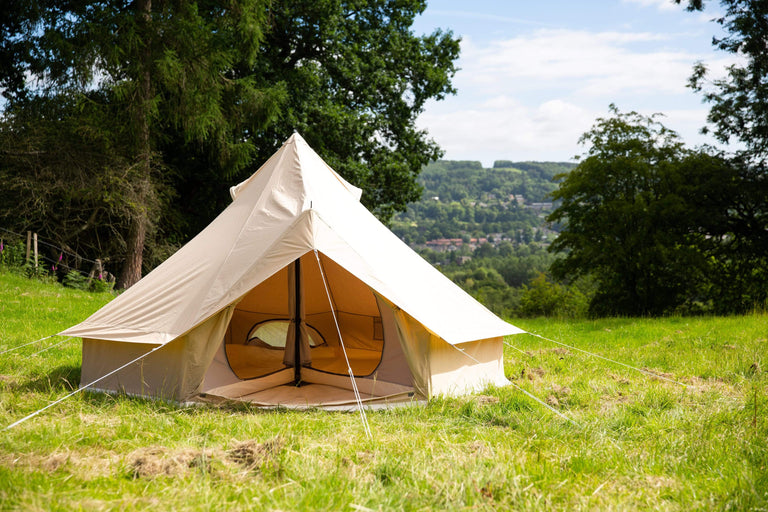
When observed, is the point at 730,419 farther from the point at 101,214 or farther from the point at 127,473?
the point at 101,214

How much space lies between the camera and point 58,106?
12.0 m

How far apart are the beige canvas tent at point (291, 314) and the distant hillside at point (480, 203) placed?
49.0 m

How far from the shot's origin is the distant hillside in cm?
6291

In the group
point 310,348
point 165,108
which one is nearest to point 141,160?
point 165,108

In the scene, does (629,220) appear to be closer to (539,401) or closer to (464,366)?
(464,366)

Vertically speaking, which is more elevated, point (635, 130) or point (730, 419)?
point (635, 130)

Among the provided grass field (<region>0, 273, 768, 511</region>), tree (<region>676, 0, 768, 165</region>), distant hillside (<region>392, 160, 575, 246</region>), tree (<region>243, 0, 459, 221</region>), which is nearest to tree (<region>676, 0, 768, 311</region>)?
tree (<region>676, 0, 768, 165</region>)

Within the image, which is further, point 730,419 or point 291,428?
point 730,419

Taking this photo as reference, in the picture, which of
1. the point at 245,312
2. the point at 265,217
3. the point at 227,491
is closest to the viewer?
the point at 227,491

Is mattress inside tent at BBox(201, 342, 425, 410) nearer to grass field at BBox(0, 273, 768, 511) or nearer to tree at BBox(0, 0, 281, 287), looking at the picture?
grass field at BBox(0, 273, 768, 511)

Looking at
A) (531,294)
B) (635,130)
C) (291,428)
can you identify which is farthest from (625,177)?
(291,428)

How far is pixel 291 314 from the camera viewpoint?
5688 mm

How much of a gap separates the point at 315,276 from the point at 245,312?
2.70 feet

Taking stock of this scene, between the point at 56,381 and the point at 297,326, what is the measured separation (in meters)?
1.89
